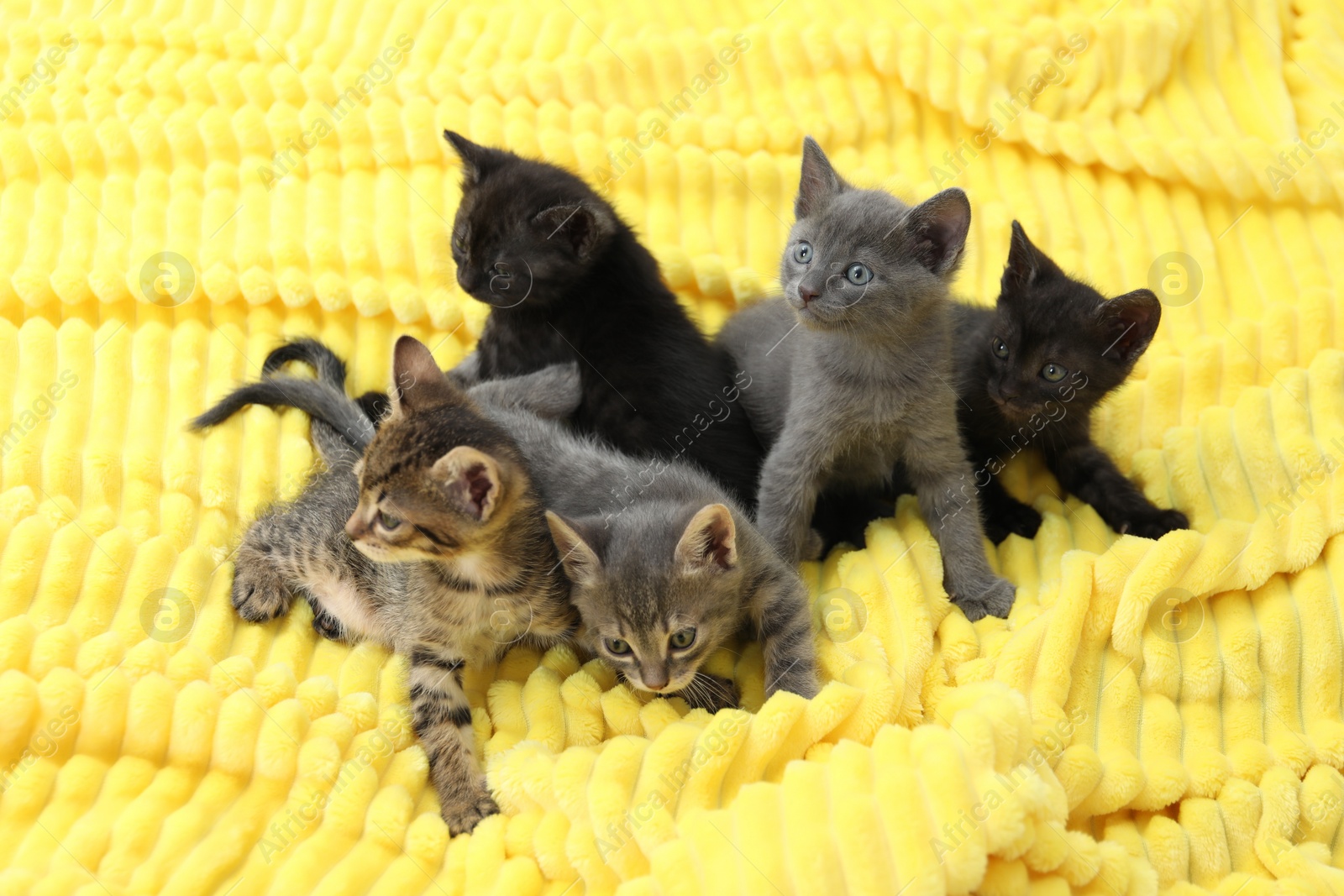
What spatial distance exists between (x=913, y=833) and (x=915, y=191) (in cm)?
182

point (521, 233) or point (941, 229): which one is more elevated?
point (941, 229)

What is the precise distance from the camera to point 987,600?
2.12 m

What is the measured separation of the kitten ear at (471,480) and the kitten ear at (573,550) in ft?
0.38

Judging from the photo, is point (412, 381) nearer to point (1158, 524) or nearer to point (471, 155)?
point (471, 155)

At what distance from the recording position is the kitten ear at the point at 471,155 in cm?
238

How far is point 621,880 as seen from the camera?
1648mm

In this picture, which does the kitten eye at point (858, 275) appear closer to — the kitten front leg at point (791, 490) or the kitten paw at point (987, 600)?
the kitten front leg at point (791, 490)

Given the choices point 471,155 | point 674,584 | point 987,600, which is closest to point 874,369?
point 987,600

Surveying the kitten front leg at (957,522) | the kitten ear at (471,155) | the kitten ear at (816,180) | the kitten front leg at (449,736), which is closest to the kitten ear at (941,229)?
the kitten ear at (816,180)

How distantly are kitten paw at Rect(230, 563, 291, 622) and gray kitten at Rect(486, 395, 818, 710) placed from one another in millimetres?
577

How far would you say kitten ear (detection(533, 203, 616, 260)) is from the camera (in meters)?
2.30

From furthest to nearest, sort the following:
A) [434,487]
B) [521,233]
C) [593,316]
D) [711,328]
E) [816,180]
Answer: [711,328]
[593,316]
[521,233]
[816,180]
[434,487]

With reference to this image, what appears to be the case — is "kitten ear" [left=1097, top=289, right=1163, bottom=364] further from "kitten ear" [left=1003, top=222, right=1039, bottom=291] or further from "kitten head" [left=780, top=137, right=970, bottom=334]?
"kitten head" [left=780, top=137, right=970, bottom=334]

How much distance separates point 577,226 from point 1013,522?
118cm
